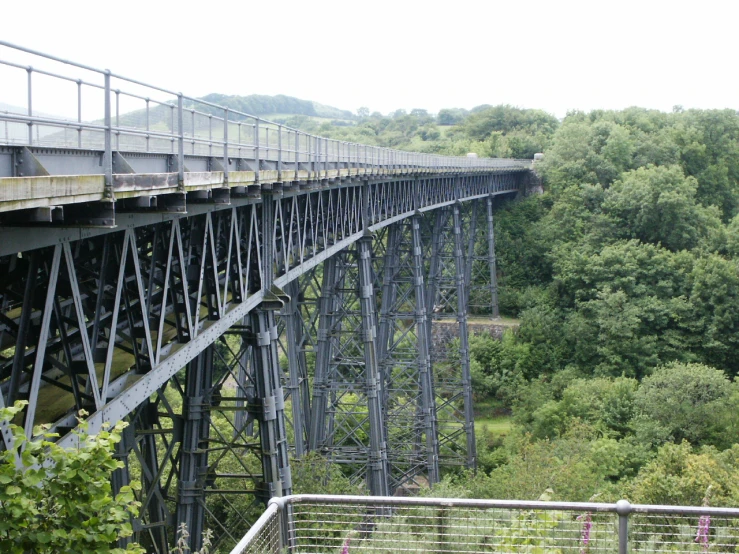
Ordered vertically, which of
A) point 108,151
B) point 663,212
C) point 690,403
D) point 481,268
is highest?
point 108,151

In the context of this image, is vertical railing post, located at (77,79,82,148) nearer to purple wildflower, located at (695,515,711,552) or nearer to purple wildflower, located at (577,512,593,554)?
purple wildflower, located at (577,512,593,554)

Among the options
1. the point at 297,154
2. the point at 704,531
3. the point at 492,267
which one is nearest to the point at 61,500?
the point at 704,531

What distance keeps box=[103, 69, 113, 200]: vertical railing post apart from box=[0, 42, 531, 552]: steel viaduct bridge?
0.05 feet

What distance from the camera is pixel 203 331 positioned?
934 centimetres

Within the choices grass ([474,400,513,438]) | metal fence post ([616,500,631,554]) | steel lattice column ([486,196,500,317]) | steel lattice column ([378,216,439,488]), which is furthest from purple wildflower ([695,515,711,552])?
steel lattice column ([486,196,500,317])

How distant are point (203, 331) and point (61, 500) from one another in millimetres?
4567

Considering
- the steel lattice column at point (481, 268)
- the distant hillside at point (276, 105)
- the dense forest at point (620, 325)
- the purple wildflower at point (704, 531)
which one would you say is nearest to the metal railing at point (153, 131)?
the purple wildflower at point (704, 531)

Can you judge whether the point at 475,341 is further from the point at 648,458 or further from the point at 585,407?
the point at 648,458

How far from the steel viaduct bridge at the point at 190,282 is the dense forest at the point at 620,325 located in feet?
14.7

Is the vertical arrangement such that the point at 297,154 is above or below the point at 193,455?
above

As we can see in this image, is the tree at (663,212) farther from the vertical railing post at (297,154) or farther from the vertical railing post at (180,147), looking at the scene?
the vertical railing post at (180,147)

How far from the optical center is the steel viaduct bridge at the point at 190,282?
20.0 ft

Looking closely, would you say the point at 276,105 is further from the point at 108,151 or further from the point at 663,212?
the point at 108,151

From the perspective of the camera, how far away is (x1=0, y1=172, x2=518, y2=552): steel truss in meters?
6.72
